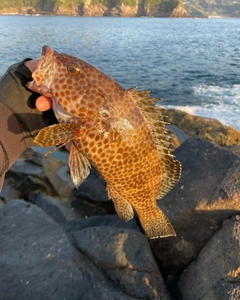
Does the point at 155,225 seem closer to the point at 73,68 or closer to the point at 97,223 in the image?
the point at 73,68

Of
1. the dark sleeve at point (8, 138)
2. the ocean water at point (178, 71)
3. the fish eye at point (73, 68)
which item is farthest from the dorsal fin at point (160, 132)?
the ocean water at point (178, 71)

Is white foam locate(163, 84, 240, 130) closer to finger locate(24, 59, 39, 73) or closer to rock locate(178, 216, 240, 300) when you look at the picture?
rock locate(178, 216, 240, 300)

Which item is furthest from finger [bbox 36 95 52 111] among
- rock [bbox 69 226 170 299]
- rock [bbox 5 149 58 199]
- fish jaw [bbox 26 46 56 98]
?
rock [bbox 5 149 58 199]

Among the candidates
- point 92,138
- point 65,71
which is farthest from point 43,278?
point 65,71

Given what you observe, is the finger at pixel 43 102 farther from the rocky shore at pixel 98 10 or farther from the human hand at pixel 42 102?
the rocky shore at pixel 98 10

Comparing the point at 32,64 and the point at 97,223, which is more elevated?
the point at 32,64

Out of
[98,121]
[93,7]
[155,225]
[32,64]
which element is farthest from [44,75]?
[93,7]

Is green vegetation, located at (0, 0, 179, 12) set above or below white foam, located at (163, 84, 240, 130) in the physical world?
below
